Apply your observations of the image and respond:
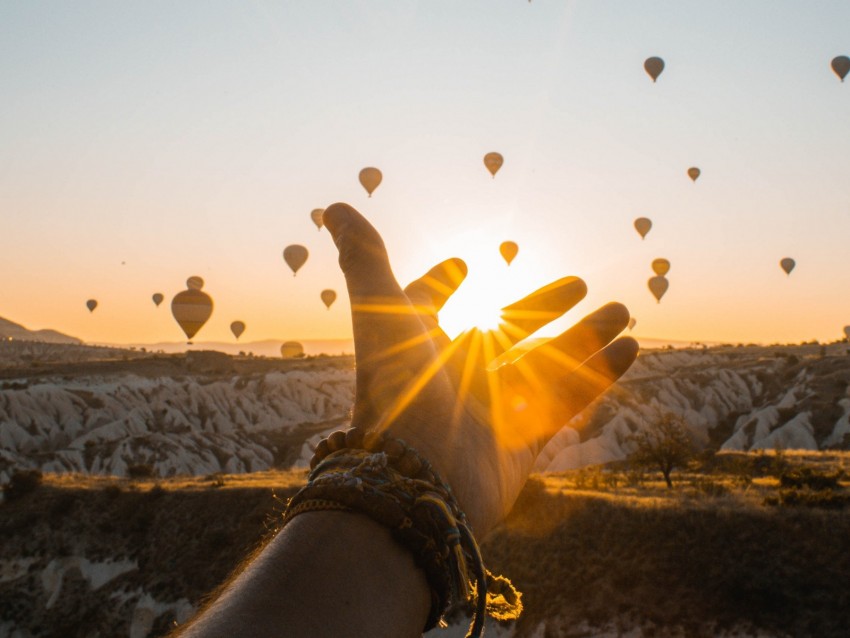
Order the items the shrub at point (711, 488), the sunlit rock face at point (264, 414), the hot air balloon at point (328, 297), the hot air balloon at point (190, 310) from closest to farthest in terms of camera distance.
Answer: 1. the shrub at point (711, 488)
2. the sunlit rock face at point (264, 414)
3. the hot air balloon at point (190, 310)
4. the hot air balloon at point (328, 297)

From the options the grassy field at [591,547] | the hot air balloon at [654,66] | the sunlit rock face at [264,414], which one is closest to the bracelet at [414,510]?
the grassy field at [591,547]

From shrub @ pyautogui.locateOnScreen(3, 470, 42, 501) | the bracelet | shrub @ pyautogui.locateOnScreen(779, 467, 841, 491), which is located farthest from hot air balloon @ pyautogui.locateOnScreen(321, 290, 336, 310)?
the bracelet

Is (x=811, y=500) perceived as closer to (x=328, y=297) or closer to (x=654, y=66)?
(x=654, y=66)

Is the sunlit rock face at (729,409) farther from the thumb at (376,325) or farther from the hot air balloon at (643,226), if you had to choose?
the thumb at (376,325)

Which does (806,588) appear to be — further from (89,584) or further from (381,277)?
(89,584)

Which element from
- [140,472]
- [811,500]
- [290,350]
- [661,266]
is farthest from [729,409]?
[290,350]

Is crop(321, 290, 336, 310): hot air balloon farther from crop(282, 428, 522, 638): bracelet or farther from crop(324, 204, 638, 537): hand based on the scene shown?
crop(282, 428, 522, 638): bracelet
